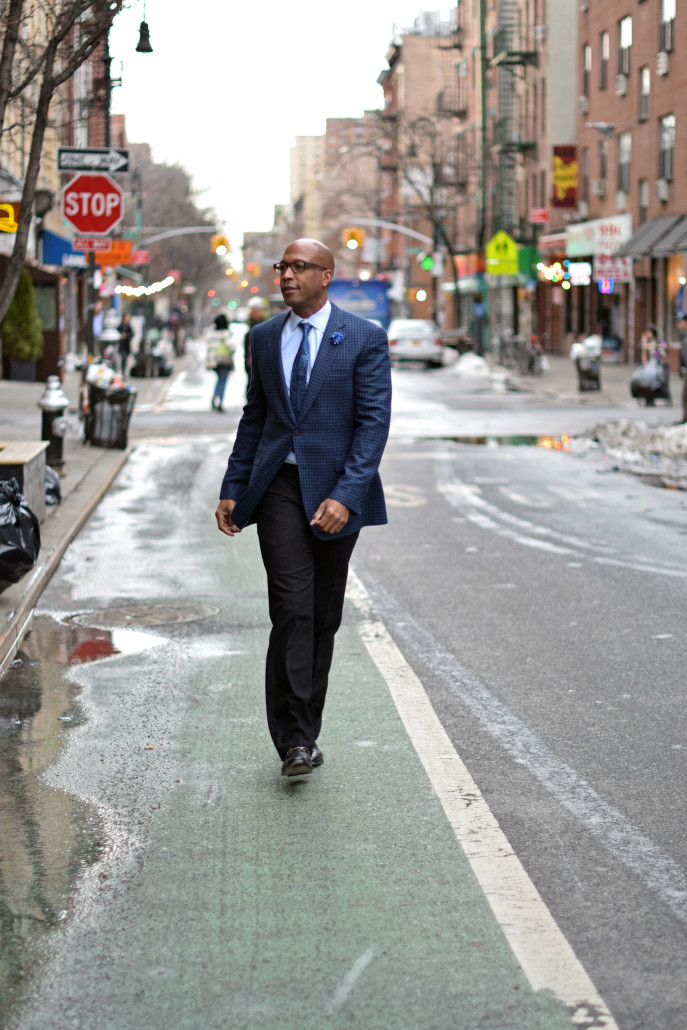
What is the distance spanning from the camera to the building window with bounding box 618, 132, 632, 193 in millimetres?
47125

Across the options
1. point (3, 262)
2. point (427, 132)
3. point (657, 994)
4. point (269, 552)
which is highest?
point (427, 132)

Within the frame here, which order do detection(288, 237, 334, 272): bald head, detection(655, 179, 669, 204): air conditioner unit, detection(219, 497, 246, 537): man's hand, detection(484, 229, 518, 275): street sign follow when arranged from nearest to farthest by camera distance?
detection(288, 237, 334, 272): bald head
detection(219, 497, 246, 537): man's hand
detection(655, 179, 669, 204): air conditioner unit
detection(484, 229, 518, 275): street sign

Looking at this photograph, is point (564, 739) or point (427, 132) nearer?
point (564, 739)

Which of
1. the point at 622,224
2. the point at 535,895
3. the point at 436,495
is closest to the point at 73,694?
the point at 535,895

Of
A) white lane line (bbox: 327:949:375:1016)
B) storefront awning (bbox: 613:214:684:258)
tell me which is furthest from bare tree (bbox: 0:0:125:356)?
storefront awning (bbox: 613:214:684:258)

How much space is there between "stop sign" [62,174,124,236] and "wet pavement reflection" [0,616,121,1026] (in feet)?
39.9

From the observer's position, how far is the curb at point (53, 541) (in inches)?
307

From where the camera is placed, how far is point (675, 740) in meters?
5.86

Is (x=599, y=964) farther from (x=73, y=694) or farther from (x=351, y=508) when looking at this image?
(x=73, y=694)

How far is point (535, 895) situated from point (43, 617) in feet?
16.4

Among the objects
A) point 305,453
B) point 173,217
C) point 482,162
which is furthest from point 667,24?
point 173,217

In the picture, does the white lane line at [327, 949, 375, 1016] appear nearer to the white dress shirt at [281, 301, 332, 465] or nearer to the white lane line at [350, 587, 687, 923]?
the white lane line at [350, 587, 687, 923]

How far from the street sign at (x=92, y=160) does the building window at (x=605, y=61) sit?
1363 inches

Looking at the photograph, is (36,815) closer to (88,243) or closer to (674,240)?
(88,243)
